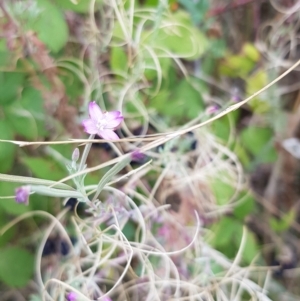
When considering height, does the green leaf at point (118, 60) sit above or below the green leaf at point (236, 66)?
above

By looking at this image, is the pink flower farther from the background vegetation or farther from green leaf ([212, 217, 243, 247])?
green leaf ([212, 217, 243, 247])

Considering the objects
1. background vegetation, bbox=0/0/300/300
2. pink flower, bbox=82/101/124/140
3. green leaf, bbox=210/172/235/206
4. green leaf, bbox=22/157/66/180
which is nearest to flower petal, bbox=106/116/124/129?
pink flower, bbox=82/101/124/140

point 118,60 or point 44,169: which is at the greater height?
point 118,60

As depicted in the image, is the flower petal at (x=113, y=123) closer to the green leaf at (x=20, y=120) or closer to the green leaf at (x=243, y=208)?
the green leaf at (x=20, y=120)

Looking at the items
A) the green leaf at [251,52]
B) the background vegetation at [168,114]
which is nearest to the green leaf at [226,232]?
the background vegetation at [168,114]

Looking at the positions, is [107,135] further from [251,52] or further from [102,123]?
[251,52]

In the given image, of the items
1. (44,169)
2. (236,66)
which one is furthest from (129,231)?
(236,66)
